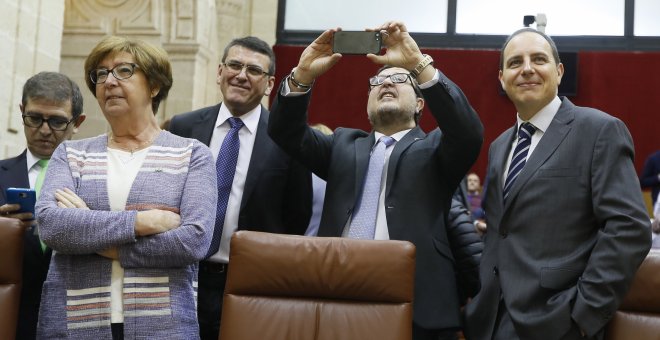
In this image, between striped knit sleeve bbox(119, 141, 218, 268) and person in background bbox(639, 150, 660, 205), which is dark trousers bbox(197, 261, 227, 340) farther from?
person in background bbox(639, 150, 660, 205)

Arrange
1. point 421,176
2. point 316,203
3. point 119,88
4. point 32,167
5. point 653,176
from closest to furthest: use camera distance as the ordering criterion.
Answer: point 119,88 < point 421,176 < point 32,167 < point 316,203 < point 653,176

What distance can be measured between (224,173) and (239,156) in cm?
11

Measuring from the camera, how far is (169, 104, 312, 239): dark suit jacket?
2.77m

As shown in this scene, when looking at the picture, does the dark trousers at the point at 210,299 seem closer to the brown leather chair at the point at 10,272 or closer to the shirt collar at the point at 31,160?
the brown leather chair at the point at 10,272

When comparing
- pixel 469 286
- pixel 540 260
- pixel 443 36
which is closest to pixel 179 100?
pixel 443 36

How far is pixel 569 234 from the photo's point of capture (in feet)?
7.25

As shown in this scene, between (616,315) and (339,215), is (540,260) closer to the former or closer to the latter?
→ (616,315)

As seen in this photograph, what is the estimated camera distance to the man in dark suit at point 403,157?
2.53 meters

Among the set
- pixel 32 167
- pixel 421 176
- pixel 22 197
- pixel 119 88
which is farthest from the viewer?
pixel 32 167

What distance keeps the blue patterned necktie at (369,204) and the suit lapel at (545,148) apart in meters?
0.51

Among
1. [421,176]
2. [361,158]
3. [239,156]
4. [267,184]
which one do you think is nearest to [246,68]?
[239,156]

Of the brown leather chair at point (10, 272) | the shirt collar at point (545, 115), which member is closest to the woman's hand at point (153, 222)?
the brown leather chair at point (10, 272)

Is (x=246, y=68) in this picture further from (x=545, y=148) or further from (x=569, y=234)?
(x=569, y=234)

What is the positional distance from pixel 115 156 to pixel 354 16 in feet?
20.9
